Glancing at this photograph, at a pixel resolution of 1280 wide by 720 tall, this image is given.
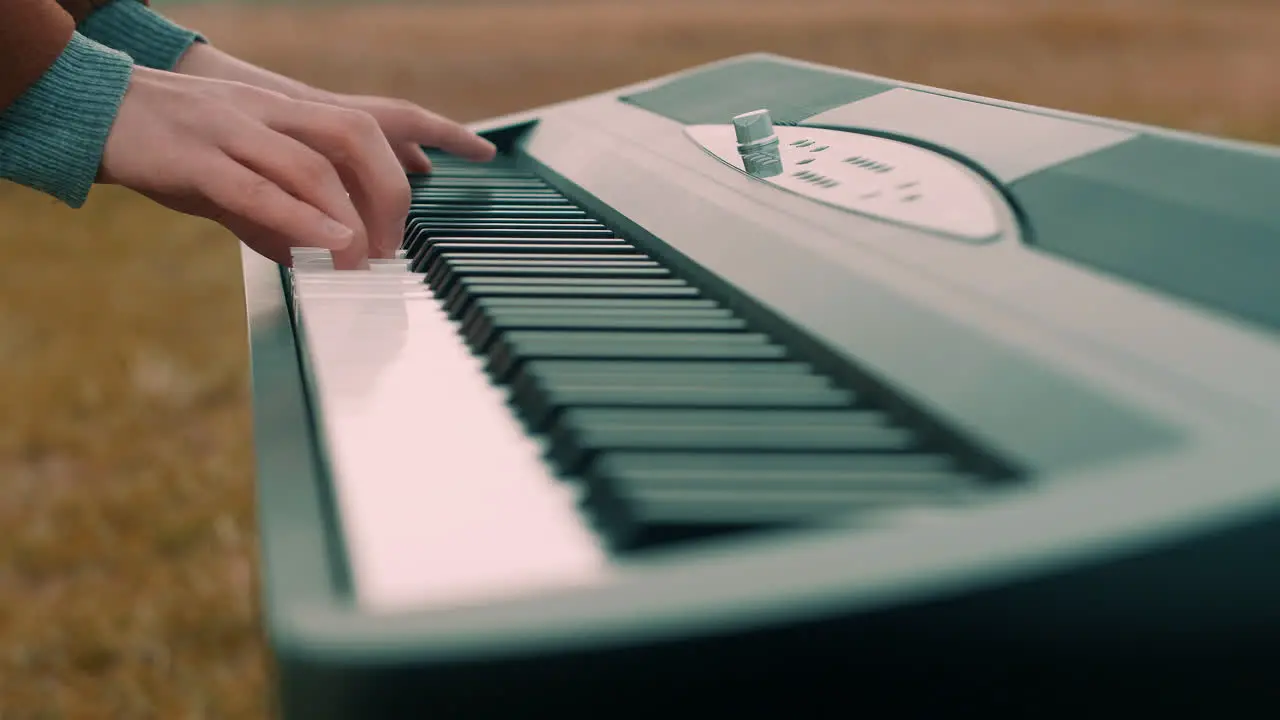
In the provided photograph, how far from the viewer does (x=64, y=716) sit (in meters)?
1.76

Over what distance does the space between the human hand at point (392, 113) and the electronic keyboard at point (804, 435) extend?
0.87 feet

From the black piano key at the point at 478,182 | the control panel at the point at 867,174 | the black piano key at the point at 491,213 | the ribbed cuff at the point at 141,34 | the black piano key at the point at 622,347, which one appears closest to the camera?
the black piano key at the point at 622,347

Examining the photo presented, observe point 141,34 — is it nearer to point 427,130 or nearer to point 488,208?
point 427,130

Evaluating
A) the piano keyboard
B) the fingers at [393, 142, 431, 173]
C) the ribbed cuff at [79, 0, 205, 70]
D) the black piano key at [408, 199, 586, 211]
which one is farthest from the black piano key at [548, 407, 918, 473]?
the ribbed cuff at [79, 0, 205, 70]

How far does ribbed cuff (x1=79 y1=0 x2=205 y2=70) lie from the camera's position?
126cm

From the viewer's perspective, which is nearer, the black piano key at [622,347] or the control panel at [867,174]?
the black piano key at [622,347]

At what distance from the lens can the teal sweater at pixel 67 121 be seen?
879 millimetres

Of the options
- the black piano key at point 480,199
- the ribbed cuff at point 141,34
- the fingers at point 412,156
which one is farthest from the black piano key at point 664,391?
the ribbed cuff at point 141,34

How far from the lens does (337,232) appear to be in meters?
0.85

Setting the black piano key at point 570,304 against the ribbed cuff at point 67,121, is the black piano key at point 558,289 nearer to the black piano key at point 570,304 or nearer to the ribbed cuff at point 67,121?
the black piano key at point 570,304

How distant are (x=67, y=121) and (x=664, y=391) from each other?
537 mm

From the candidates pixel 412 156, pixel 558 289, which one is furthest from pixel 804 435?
pixel 412 156

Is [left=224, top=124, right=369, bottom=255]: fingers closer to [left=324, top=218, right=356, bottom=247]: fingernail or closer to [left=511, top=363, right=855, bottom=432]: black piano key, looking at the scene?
[left=324, top=218, right=356, bottom=247]: fingernail

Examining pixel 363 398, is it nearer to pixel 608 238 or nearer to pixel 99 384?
pixel 608 238
